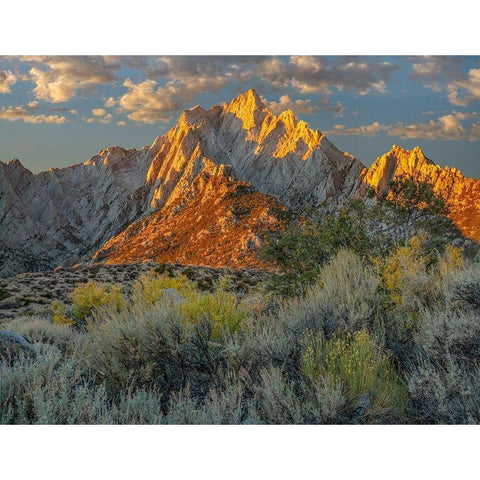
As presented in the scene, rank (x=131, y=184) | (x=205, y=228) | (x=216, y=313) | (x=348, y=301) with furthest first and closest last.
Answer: (x=205, y=228) → (x=131, y=184) → (x=216, y=313) → (x=348, y=301)

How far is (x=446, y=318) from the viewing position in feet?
13.4

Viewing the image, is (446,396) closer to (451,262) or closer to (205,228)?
(451,262)

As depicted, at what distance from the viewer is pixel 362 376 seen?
346 centimetres

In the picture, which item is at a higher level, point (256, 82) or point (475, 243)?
point (256, 82)

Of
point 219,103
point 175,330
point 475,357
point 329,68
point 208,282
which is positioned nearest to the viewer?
point 475,357

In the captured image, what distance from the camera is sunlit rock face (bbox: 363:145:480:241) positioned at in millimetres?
9711

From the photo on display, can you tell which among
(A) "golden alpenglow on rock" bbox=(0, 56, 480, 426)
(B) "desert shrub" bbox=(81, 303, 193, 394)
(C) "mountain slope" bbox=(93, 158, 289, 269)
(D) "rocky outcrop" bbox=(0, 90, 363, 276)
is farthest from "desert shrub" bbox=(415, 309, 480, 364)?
(C) "mountain slope" bbox=(93, 158, 289, 269)

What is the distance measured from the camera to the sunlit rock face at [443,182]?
971 cm

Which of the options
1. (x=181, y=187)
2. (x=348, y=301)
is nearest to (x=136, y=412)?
(x=348, y=301)

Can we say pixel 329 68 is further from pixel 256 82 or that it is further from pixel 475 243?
pixel 475 243

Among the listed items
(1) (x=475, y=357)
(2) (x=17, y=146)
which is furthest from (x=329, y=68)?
(2) (x=17, y=146)

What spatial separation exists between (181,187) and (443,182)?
1620 cm

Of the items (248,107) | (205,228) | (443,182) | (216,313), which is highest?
(248,107)

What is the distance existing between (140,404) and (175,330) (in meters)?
1.06
